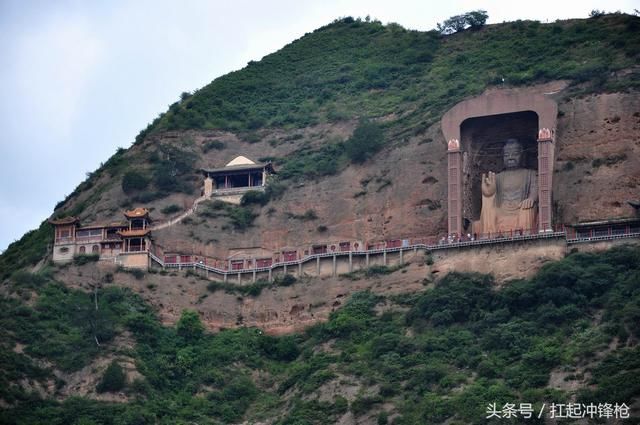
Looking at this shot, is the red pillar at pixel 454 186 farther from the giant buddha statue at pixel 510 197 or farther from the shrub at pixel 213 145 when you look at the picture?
the shrub at pixel 213 145

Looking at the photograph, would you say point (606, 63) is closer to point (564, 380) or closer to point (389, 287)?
point (389, 287)

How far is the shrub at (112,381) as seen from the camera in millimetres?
92250

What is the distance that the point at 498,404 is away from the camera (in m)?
82.2

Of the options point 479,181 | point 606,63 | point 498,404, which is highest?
point 606,63

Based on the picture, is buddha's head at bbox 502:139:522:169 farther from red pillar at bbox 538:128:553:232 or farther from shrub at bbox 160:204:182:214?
shrub at bbox 160:204:182:214

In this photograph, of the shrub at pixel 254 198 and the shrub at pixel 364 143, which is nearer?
the shrub at pixel 364 143

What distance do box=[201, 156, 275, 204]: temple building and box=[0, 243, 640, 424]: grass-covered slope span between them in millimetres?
13689

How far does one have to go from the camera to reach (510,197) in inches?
4080

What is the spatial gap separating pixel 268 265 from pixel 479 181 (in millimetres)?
13928

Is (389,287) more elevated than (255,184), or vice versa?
(255,184)

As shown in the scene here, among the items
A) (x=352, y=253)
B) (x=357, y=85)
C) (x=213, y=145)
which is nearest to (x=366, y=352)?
(x=352, y=253)

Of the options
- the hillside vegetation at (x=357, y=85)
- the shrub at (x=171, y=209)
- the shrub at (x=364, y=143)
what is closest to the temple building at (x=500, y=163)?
the hillside vegetation at (x=357, y=85)

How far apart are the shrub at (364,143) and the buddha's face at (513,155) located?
9.45 meters

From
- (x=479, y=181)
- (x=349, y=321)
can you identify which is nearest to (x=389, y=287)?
(x=349, y=321)
